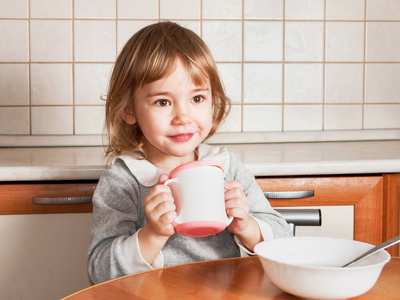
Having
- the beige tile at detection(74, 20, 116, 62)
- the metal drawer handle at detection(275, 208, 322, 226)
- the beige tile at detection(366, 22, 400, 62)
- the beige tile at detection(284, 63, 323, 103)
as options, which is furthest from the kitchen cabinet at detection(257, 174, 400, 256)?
the beige tile at detection(74, 20, 116, 62)

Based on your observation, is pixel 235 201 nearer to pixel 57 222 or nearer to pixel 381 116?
pixel 57 222

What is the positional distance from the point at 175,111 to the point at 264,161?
0.49 metres

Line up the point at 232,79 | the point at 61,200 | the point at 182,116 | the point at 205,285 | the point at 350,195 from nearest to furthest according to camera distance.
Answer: the point at 205,285
the point at 182,116
the point at 61,200
the point at 350,195
the point at 232,79

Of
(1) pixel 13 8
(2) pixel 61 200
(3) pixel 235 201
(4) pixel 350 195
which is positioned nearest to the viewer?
(3) pixel 235 201

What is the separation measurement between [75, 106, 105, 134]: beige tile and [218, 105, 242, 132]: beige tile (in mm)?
468

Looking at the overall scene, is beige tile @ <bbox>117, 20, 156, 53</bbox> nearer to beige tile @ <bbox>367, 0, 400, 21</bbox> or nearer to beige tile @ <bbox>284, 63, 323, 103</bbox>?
beige tile @ <bbox>284, 63, 323, 103</bbox>

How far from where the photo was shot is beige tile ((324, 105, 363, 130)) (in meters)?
2.07

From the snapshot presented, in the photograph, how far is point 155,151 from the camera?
117 centimetres

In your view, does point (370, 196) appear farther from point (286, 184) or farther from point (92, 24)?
point (92, 24)

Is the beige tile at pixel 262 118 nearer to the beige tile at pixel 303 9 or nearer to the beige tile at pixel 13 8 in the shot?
the beige tile at pixel 303 9

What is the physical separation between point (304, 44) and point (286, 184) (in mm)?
798

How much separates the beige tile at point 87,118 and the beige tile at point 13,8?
0.41 m

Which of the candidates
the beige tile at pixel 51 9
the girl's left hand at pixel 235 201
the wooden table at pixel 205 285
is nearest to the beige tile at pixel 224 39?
the beige tile at pixel 51 9

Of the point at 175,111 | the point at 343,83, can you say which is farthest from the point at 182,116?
the point at 343,83
